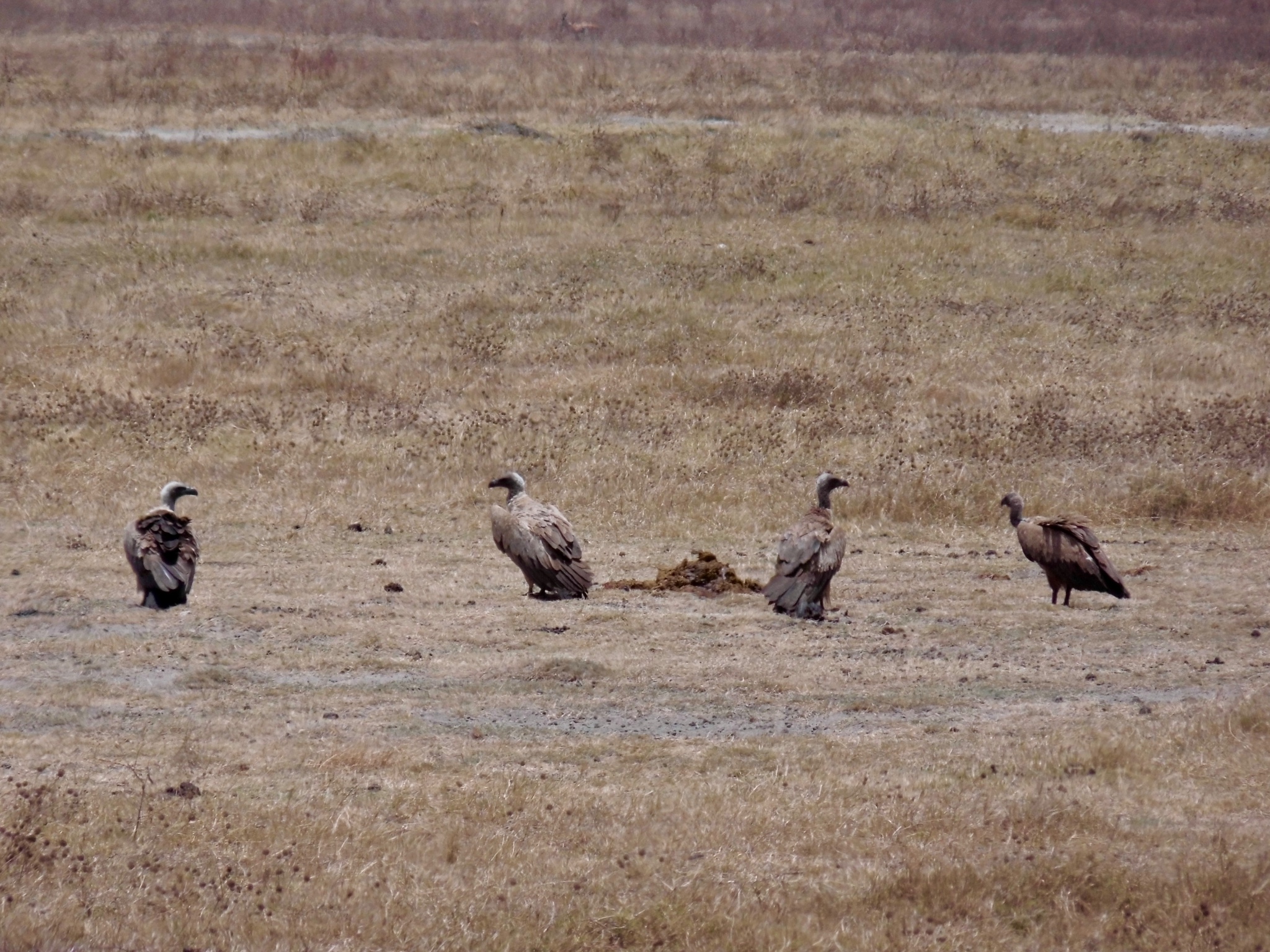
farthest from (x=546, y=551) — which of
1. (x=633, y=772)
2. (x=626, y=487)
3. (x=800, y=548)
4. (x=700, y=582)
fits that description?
(x=626, y=487)

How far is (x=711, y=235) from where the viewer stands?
3641 cm

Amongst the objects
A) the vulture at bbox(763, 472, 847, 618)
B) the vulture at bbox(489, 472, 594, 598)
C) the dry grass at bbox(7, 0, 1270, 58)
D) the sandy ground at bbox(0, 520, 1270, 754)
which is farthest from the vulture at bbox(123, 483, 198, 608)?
the dry grass at bbox(7, 0, 1270, 58)

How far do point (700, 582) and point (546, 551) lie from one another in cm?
177

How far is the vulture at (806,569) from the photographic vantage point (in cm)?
1397

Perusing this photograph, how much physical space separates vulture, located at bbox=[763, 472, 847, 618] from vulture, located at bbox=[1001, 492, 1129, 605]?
7.36 feet

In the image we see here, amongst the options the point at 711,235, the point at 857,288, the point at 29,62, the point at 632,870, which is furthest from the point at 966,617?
the point at 29,62

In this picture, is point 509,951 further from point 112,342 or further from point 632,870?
point 112,342

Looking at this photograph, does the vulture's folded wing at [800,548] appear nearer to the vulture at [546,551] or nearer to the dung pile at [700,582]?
the dung pile at [700,582]

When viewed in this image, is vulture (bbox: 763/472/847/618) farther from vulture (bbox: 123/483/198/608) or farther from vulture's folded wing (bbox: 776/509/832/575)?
vulture (bbox: 123/483/198/608)

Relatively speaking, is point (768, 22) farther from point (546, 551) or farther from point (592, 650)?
point (592, 650)

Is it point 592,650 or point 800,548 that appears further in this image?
point 800,548

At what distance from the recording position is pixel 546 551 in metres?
15.2

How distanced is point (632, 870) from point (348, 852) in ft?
4.68

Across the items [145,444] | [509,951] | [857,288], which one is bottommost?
[509,951]
